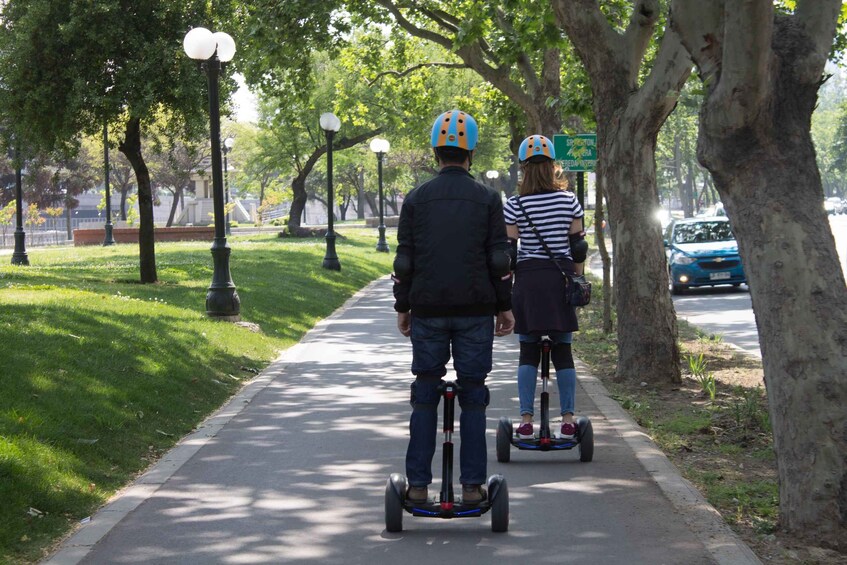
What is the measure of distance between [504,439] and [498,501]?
1.80 metres

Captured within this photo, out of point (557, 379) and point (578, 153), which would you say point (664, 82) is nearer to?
point (557, 379)

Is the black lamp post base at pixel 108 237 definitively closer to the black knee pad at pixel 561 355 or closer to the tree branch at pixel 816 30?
the black knee pad at pixel 561 355

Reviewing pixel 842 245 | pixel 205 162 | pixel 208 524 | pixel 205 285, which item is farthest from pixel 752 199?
pixel 205 162

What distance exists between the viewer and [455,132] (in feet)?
19.8

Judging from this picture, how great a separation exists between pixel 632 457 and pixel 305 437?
2452mm

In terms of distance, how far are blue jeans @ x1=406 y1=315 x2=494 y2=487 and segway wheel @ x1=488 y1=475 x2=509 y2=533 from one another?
0.22 feet

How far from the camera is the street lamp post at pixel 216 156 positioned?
16.1 m

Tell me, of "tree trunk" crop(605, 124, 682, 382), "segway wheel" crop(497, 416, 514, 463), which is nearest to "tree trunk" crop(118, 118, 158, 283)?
"tree trunk" crop(605, 124, 682, 382)

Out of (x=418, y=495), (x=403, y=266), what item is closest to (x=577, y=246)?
(x=403, y=266)

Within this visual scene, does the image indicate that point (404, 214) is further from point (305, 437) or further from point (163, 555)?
point (305, 437)

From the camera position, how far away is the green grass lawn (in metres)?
6.79

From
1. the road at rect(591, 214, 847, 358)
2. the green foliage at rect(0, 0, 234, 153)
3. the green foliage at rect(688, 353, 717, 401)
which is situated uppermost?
the green foliage at rect(0, 0, 234, 153)

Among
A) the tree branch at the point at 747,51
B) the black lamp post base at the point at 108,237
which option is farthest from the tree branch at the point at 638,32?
the black lamp post base at the point at 108,237

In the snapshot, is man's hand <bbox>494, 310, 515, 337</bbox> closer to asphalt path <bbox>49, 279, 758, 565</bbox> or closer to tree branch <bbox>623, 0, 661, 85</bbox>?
asphalt path <bbox>49, 279, 758, 565</bbox>
